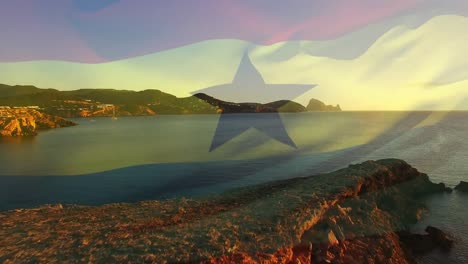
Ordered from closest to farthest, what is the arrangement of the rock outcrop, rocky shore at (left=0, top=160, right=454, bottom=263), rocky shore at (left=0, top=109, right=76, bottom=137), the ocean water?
rocky shore at (left=0, top=160, right=454, bottom=263) < the ocean water < the rock outcrop < rocky shore at (left=0, top=109, right=76, bottom=137)

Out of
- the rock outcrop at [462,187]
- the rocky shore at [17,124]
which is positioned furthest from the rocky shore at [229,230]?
the rocky shore at [17,124]

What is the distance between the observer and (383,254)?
19172 millimetres

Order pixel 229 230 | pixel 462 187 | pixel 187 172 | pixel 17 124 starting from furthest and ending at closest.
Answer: pixel 17 124 < pixel 187 172 < pixel 462 187 < pixel 229 230

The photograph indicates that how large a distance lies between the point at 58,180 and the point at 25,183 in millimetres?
3927

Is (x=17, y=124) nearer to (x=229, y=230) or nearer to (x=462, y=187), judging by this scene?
(x=229, y=230)

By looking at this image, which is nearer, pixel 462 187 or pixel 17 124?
pixel 462 187

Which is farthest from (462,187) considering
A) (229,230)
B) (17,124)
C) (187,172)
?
(17,124)

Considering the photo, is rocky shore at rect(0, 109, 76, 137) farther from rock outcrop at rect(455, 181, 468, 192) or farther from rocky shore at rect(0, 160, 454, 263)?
rock outcrop at rect(455, 181, 468, 192)

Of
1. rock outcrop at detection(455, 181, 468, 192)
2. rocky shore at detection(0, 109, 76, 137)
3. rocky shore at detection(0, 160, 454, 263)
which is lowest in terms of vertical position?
rocky shore at detection(0, 109, 76, 137)

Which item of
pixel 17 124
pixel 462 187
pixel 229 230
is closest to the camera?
pixel 229 230

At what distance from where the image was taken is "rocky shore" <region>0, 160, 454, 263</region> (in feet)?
45.3

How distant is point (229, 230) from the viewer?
1591cm

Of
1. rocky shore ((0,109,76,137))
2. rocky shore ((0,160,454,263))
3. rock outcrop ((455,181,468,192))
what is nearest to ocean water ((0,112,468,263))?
rock outcrop ((455,181,468,192))

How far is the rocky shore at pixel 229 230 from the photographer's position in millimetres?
13820
